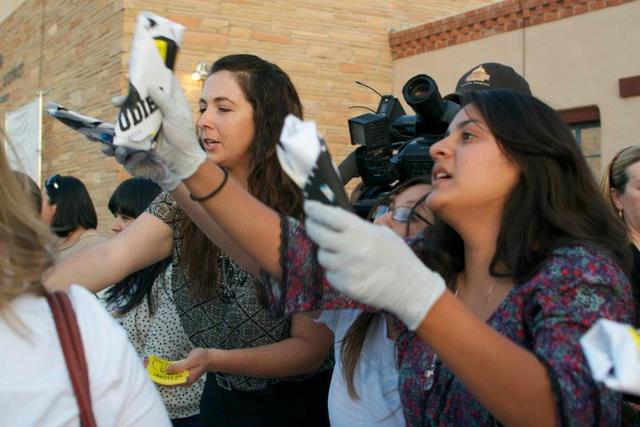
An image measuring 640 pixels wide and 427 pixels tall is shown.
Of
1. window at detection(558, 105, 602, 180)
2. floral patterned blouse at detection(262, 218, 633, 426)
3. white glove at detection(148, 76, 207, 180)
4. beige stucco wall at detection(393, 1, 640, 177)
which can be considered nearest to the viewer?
floral patterned blouse at detection(262, 218, 633, 426)

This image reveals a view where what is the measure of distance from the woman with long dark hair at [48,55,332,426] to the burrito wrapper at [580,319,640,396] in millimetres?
1215

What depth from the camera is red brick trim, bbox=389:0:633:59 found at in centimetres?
795

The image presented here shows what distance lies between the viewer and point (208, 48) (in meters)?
8.68

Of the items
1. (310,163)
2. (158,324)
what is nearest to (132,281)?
(158,324)

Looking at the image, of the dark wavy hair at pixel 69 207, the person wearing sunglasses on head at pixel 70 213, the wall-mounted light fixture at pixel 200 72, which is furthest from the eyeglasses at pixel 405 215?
the wall-mounted light fixture at pixel 200 72

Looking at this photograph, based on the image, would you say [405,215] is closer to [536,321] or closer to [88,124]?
[536,321]

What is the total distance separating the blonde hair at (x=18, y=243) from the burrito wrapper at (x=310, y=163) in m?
0.44

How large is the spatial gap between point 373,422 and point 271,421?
52 centimetres

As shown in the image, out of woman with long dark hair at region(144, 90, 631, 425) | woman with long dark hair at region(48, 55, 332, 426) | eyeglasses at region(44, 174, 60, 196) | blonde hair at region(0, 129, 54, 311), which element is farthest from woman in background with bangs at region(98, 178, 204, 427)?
blonde hair at region(0, 129, 54, 311)

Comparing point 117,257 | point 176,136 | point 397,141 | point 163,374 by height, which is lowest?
point 163,374

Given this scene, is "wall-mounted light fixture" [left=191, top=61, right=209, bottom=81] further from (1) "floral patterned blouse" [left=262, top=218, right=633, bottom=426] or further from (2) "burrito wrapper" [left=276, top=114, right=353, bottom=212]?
(2) "burrito wrapper" [left=276, top=114, right=353, bottom=212]

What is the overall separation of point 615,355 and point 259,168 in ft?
4.81

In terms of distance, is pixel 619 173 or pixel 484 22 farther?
pixel 484 22

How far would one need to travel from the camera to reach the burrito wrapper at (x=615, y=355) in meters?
1.00
